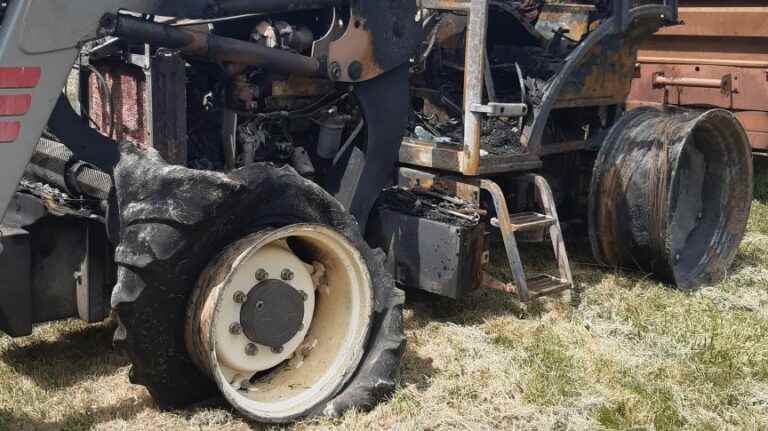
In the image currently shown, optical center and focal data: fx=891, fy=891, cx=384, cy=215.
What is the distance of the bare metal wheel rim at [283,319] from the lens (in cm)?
318

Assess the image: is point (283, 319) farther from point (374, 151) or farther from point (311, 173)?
point (374, 151)

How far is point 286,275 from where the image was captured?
3.46 metres

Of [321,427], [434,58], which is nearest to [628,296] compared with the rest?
[434,58]

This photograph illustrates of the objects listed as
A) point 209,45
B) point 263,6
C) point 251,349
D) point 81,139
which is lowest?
point 251,349

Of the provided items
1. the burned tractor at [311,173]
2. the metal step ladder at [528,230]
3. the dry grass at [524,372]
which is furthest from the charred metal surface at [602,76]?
the dry grass at [524,372]

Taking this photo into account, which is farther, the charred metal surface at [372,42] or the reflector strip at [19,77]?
the charred metal surface at [372,42]

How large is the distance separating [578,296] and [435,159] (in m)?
1.16

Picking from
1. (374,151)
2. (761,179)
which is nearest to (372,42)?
(374,151)

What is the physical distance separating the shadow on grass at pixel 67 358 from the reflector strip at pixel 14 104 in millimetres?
1204

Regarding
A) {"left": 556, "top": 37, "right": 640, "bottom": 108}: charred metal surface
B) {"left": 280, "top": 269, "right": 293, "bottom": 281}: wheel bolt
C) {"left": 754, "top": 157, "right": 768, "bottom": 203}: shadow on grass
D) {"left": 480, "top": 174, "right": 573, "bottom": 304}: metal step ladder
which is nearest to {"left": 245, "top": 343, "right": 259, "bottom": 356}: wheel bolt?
{"left": 280, "top": 269, "right": 293, "bottom": 281}: wheel bolt

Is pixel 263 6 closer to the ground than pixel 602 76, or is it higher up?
higher up

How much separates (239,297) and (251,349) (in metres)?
0.22

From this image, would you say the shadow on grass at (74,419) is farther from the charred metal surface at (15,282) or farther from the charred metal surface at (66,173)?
the charred metal surface at (66,173)

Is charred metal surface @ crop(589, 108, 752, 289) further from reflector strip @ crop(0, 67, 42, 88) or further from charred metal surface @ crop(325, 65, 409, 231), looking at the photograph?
reflector strip @ crop(0, 67, 42, 88)
